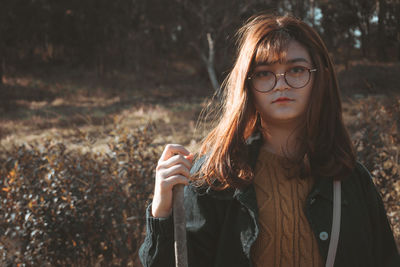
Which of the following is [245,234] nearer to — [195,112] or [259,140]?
[259,140]

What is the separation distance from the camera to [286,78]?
58.6 inches

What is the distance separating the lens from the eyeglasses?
1497 millimetres

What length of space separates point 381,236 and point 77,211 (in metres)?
2.39


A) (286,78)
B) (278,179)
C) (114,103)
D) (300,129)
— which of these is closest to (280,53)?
(286,78)

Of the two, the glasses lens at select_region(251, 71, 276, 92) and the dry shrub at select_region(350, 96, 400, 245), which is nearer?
the glasses lens at select_region(251, 71, 276, 92)

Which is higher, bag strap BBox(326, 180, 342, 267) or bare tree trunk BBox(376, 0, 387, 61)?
bare tree trunk BBox(376, 0, 387, 61)

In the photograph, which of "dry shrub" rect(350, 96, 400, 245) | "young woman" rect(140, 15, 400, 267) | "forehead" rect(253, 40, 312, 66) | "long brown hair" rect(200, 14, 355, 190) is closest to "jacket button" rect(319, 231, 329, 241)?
"young woman" rect(140, 15, 400, 267)

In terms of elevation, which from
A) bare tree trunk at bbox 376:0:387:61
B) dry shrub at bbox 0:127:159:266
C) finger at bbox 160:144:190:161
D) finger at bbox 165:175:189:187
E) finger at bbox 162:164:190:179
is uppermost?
bare tree trunk at bbox 376:0:387:61

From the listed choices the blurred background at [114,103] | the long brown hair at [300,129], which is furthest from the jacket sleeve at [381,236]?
the blurred background at [114,103]

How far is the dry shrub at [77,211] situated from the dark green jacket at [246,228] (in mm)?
1749

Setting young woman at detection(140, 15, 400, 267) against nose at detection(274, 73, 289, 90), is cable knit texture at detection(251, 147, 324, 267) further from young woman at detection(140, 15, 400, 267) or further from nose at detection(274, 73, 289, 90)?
nose at detection(274, 73, 289, 90)

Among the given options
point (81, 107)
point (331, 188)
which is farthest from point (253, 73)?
point (81, 107)

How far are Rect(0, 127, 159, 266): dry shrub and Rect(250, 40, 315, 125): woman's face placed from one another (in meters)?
1.97

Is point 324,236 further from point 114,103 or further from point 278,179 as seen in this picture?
point 114,103
